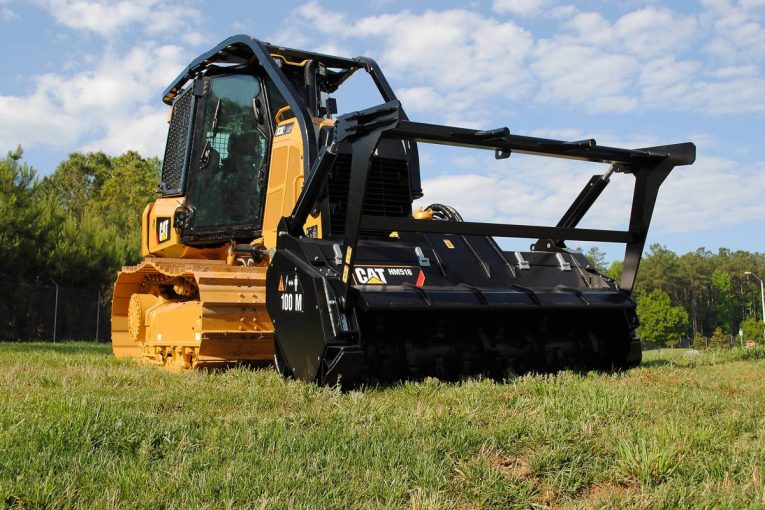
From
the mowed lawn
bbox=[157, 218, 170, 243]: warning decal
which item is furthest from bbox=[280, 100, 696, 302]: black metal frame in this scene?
bbox=[157, 218, 170, 243]: warning decal

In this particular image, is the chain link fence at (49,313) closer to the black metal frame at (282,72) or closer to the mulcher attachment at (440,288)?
the black metal frame at (282,72)

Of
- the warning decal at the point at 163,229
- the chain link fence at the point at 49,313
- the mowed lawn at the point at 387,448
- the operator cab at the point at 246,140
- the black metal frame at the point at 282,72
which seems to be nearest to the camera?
the mowed lawn at the point at 387,448

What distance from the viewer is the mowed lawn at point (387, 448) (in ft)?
10.9

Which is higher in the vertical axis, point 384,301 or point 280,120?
point 280,120

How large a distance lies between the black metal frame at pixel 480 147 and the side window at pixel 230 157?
1.77 metres

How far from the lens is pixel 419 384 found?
19.1 feet

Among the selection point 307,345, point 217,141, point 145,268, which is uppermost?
point 217,141

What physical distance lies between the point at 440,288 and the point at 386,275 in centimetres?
44

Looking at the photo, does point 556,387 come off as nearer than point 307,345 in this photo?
Yes

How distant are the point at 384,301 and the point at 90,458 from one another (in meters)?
2.70

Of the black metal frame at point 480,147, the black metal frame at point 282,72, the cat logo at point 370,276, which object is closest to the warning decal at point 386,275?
the cat logo at point 370,276

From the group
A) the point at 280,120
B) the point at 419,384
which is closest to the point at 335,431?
the point at 419,384

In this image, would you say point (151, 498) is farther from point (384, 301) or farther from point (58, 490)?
point (384, 301)

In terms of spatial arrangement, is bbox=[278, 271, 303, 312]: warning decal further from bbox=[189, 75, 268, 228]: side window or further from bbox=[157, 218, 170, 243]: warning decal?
bbox=[157, 218, 170, 243]: warning decal
